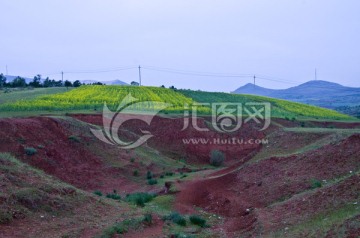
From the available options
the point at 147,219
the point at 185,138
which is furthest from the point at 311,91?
the point at 147,219

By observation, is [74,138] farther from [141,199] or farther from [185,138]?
[185,138]

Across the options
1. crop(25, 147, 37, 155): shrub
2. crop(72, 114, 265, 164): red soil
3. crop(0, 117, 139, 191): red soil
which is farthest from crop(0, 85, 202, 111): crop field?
crop(25, 147, 37, 155): shrub

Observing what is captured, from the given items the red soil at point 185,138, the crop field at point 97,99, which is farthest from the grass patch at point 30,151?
the crop field at point 97,99

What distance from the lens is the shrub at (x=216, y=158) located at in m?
32.8

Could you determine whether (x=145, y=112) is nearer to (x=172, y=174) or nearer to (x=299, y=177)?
(x=172, y=174)

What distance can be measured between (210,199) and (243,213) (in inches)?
119

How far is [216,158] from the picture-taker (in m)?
32.9

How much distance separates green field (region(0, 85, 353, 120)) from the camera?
39834 millimetres

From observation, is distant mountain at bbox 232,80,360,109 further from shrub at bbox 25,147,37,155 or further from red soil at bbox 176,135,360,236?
red soil at bbox 176,135,360,236

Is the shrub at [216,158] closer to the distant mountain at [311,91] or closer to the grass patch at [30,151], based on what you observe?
the grass patch at [30,151]

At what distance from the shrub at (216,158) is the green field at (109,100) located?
12.0 meters

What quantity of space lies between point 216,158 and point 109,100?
17.6 meters

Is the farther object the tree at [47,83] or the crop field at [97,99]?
the tree at [47,83]

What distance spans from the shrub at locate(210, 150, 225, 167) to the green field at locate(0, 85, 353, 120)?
12.0 metres
